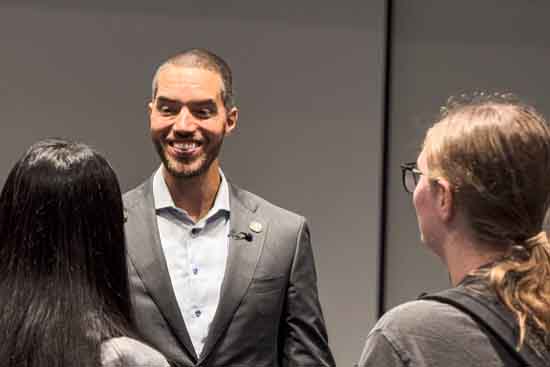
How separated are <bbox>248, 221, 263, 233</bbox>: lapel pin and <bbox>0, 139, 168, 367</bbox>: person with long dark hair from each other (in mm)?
1021

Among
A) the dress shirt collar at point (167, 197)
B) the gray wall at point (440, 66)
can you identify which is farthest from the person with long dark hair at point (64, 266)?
the gray wall at point (440, 66)

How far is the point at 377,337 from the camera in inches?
62.0

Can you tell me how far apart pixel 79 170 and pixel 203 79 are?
3.73 feet

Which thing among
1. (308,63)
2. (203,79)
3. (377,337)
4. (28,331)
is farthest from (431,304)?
(308,63)

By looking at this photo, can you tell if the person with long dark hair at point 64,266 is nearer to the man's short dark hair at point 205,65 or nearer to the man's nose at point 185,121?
the man's nose at point 185,121

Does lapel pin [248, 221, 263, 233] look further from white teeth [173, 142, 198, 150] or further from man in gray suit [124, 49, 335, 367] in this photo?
white teeth [173, 142, 198, 150]

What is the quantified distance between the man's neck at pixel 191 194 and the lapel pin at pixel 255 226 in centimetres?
13

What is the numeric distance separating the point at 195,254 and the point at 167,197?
0.61 feet

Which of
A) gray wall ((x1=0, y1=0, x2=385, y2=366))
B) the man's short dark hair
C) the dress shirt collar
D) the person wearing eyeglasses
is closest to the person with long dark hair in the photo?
the person wearing eyeglasses

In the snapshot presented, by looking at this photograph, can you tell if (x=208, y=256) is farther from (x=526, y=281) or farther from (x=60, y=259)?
(x=526, y=281)

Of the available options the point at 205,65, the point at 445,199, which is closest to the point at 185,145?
the point at 205,65

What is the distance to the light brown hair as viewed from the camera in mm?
1632

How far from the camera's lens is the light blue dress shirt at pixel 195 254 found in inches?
110

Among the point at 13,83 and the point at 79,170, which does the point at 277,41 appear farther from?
the point at 79,170
